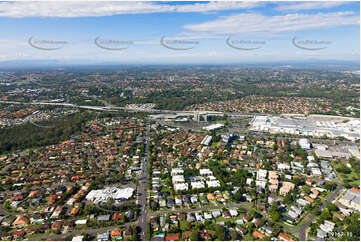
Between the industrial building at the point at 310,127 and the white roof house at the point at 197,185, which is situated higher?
the industrial building at the point at 310,127

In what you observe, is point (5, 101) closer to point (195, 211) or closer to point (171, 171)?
point (171, 171)

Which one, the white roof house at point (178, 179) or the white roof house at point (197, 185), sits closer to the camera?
the white roof house at point (197, 185)

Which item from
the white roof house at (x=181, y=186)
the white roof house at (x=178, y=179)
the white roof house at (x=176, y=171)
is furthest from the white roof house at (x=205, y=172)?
the white roof house at (x=181, y=186)

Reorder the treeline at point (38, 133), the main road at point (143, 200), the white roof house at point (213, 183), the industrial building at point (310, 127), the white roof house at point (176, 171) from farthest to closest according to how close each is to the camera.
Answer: the industrial building at point (310, 127) → the treeline at point (38, 133) → the white roof house at point (176, 171) → the white roof house at point (213, 183) → the main road at point (143, 200)

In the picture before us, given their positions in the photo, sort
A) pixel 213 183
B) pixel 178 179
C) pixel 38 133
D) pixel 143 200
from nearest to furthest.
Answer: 1. pixel 143 200
2. pixel 213 183
3. pixel 178 179
4. pixel 38 133

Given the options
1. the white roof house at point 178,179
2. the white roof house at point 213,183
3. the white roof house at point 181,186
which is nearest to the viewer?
the white roof house at point 181,186

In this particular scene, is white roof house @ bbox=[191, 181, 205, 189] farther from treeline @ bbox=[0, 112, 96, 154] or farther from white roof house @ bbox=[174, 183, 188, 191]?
treeline @ bbox=[0, 112, 96, 154]

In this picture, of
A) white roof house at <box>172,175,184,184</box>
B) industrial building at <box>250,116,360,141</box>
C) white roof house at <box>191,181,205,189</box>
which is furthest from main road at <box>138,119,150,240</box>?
industrial building at <box>250,116,360,141</box>

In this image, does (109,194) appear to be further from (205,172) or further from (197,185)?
(205,172)

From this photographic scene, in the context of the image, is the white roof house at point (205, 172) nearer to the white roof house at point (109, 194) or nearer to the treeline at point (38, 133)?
the white roof house at point (109, 194)

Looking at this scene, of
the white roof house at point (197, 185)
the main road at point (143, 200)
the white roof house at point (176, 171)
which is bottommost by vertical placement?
the main road at point (143, 200)

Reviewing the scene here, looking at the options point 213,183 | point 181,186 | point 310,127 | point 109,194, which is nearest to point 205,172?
point 213,183

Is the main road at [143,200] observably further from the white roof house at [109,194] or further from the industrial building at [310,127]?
the industrial building at [310,127]
